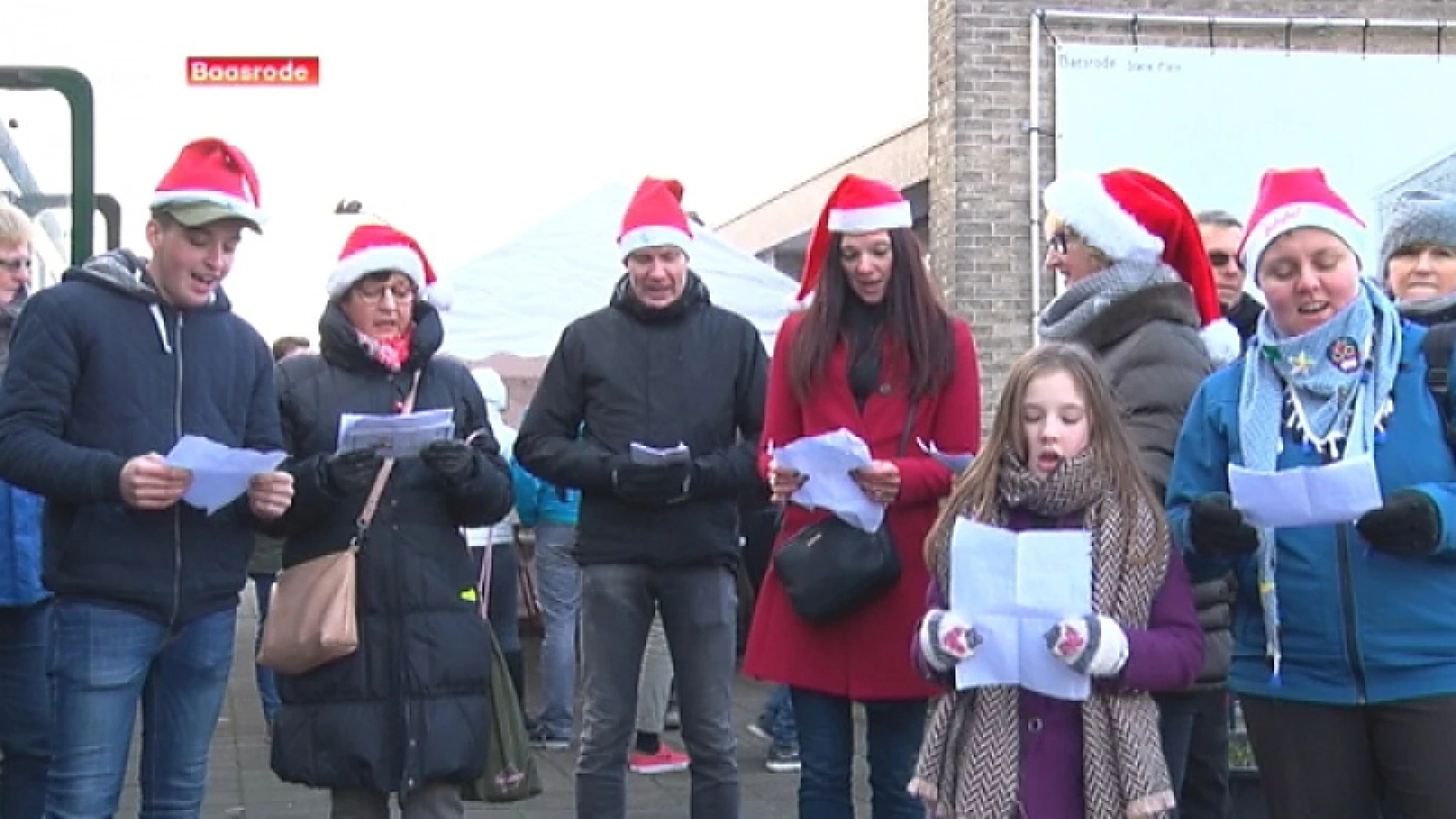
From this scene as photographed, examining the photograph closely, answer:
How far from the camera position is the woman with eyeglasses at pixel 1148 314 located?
177 inches

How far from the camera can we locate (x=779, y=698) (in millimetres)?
8492

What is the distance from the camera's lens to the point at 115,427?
459 cm

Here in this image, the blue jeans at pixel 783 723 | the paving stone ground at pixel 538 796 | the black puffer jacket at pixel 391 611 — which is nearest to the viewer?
the black puffer jacket at pixel 391 611

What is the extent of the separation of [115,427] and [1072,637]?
2354 millimetres

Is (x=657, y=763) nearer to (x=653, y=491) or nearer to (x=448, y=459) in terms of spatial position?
(x=653, y=491)

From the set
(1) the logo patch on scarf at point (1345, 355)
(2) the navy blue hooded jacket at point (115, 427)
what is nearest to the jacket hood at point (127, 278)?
(2) the navy blue hooded jacket at point (115, 427)

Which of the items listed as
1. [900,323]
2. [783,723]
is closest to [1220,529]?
[900,323]

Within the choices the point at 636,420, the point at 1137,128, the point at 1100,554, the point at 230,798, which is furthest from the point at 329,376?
the point at 1137,128

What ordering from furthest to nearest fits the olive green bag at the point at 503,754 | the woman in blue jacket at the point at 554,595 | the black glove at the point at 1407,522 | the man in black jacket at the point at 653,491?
the woman in blue jacket at the point at 554,595 → the man in black jacket at the point at 653,491 → the olive green bag at the point at 503,754 → the black glove at the point at 1407,522

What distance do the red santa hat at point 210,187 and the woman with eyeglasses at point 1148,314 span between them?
208 centimetres

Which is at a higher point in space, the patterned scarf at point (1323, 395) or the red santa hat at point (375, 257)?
the red santa hat at point (375, 257)

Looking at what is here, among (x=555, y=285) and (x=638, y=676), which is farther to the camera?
(x=555, y=285)

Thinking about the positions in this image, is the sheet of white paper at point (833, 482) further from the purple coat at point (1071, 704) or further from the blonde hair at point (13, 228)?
the blonde hair at point (13, 228)

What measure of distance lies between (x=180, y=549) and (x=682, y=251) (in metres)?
1.88
